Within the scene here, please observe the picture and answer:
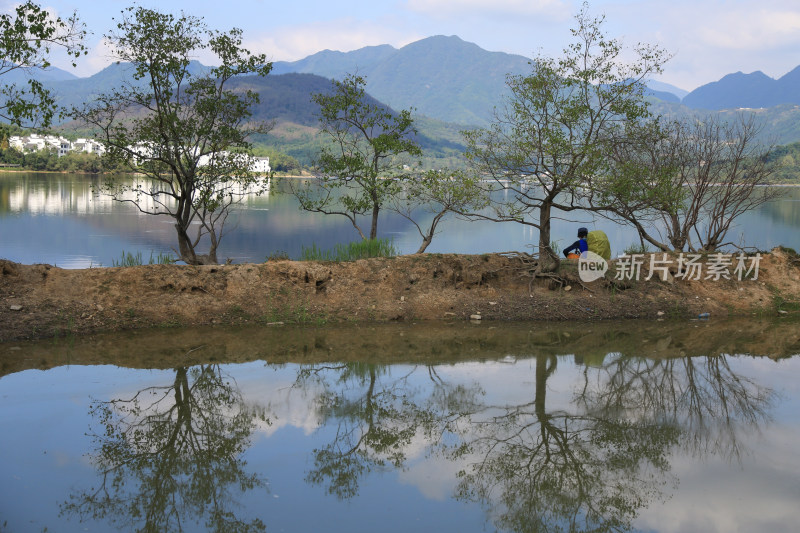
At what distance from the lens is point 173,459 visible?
6289mm

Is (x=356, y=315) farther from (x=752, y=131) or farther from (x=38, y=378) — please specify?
(x=752, y=131)

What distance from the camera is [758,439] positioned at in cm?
720

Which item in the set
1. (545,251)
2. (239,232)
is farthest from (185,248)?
(239,232)

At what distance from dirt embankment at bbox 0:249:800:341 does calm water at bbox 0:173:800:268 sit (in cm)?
503

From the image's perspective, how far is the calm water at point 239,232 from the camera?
898 inches

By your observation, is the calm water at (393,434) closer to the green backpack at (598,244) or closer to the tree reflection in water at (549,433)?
the tree reflection in water at (549,433)

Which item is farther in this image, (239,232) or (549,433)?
(239,232)

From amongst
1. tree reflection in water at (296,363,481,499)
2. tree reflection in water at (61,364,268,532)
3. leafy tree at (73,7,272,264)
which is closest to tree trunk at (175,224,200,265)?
leafy tree at (73,7,272,264)

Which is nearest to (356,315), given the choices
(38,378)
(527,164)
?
(527,164)

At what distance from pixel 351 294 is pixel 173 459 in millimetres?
6483

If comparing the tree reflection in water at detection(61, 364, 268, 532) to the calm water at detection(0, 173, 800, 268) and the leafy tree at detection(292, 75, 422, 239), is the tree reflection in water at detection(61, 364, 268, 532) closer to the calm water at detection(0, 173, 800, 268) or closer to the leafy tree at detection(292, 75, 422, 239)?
the leafy tree at detection(292, 75, 422, 239)

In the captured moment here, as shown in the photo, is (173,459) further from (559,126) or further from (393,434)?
(559,126)

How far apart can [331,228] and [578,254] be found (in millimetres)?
19921

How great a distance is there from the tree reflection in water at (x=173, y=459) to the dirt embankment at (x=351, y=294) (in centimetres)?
318
